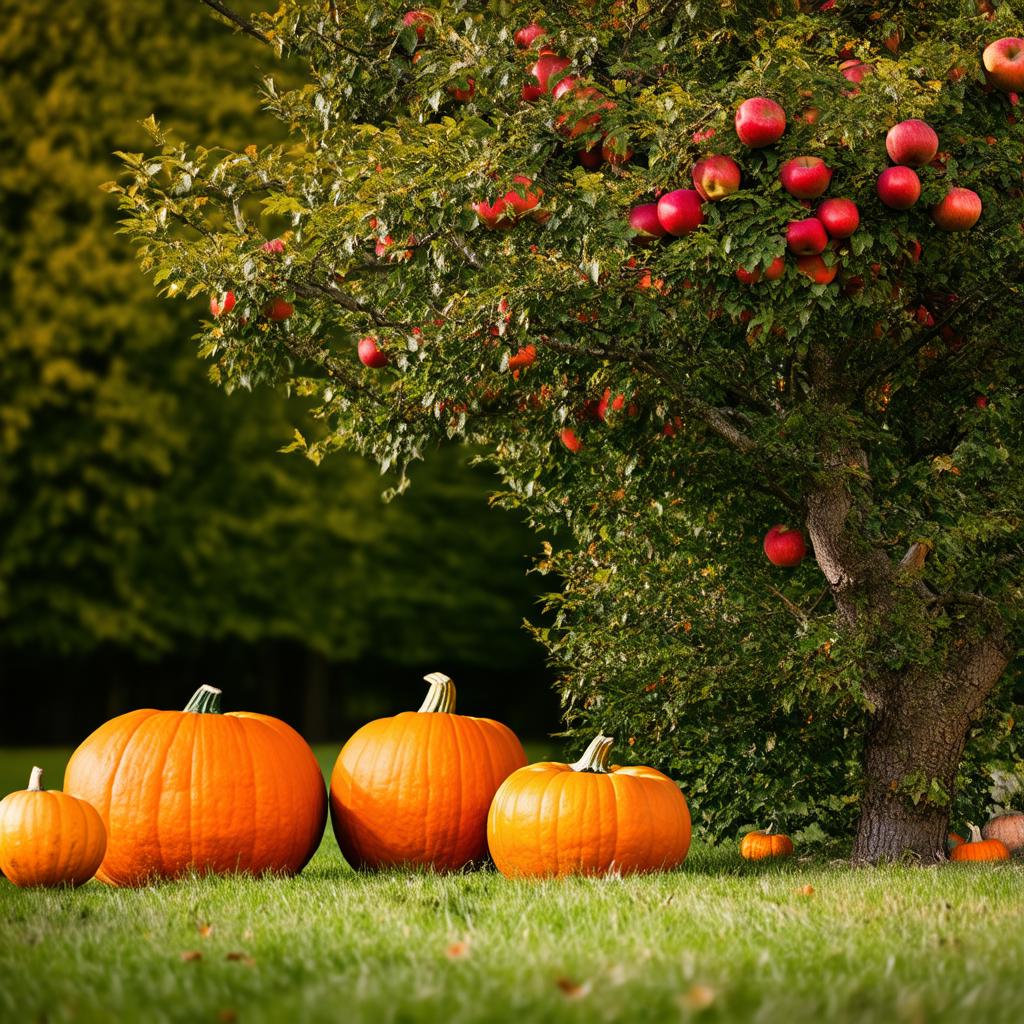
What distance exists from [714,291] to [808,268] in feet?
1.43

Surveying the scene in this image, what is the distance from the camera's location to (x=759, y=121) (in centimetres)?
407

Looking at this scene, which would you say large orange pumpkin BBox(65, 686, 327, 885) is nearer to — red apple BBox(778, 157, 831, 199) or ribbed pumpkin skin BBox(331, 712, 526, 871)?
ribbed pumpkin skin BBox(331, 712, 526, 871)

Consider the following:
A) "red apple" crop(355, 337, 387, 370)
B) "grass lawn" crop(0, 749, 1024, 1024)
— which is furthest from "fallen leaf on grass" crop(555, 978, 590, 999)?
"red apple" crop(355, 337, 387, 370)

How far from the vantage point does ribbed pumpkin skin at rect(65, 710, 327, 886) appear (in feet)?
15.9

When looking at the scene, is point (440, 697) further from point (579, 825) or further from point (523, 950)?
point (523, 950)

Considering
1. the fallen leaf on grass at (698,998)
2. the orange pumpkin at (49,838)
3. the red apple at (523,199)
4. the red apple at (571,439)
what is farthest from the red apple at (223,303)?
the fallen leaf on grass at (698,998)

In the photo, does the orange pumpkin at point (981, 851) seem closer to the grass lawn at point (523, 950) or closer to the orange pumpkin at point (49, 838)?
the grass lawn at point (523, 950)

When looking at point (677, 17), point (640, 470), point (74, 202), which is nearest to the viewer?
point (677, 17)

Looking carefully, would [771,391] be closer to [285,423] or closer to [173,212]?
[173,212]

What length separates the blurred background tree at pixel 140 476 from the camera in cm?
1374

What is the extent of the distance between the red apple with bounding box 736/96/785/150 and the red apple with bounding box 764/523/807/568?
1.87 meters

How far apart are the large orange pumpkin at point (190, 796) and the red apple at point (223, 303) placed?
164 cm

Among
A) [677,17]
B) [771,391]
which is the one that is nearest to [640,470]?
[771,391]

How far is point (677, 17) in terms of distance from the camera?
5.21 metres
